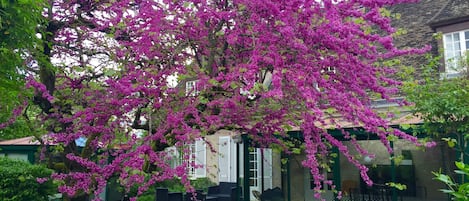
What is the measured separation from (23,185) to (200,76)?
442cm

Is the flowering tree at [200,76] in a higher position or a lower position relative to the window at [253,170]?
higher

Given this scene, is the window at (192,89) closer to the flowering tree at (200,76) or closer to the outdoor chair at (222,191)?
the flowering tree at (200,76)

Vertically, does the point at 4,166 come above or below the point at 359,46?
below

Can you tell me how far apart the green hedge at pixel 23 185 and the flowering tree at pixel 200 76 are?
1.42 metres

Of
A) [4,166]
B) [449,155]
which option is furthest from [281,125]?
[449,155]

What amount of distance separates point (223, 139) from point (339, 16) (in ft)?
38.9

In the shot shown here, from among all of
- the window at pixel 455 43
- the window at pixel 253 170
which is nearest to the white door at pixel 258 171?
the window at pixel 253 170

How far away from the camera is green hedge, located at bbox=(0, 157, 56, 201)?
695 cm

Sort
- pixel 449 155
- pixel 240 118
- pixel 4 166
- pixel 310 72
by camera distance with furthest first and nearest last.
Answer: pixel 449 155, pixel 4 166, pixel 240 118, pixel 310 72

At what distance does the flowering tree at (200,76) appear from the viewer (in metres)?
4.53

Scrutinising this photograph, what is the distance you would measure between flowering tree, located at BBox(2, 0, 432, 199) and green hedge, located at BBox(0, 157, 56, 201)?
55.8 inches

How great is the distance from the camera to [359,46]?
15.3 feet

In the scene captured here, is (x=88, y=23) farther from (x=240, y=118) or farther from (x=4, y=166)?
(x=4, y=166)

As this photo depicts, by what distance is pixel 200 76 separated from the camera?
5.14m
